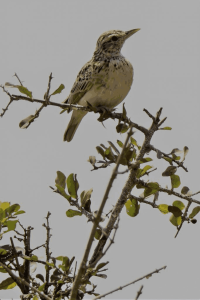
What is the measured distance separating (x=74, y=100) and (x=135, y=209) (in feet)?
7.84

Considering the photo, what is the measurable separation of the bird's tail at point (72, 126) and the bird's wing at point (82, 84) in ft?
1.41

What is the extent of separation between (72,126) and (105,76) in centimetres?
110

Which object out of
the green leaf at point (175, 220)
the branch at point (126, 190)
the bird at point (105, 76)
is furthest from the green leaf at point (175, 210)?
the bird at point (105, 76)

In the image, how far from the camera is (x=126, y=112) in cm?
383

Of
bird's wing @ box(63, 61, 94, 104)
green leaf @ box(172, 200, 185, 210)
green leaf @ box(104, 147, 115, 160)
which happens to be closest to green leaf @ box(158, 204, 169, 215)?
green leaf @ box(172, 200, 185, 210)

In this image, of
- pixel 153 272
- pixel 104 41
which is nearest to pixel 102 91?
pixel 104 41

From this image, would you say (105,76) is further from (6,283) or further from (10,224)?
(6,283)

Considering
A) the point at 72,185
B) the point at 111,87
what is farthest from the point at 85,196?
the point at 111,87

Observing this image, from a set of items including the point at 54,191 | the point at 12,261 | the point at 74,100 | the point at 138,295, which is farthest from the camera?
the point at 74,100

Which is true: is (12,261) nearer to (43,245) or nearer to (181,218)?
(43,245)

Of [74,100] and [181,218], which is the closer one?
[181,218]

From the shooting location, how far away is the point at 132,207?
3555 mm

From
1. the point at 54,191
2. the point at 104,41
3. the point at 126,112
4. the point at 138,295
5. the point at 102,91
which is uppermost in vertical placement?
the point at 104,41

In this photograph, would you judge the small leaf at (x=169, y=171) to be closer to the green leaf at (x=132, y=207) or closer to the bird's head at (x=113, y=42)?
the green leaf at (x=132, y=207)
